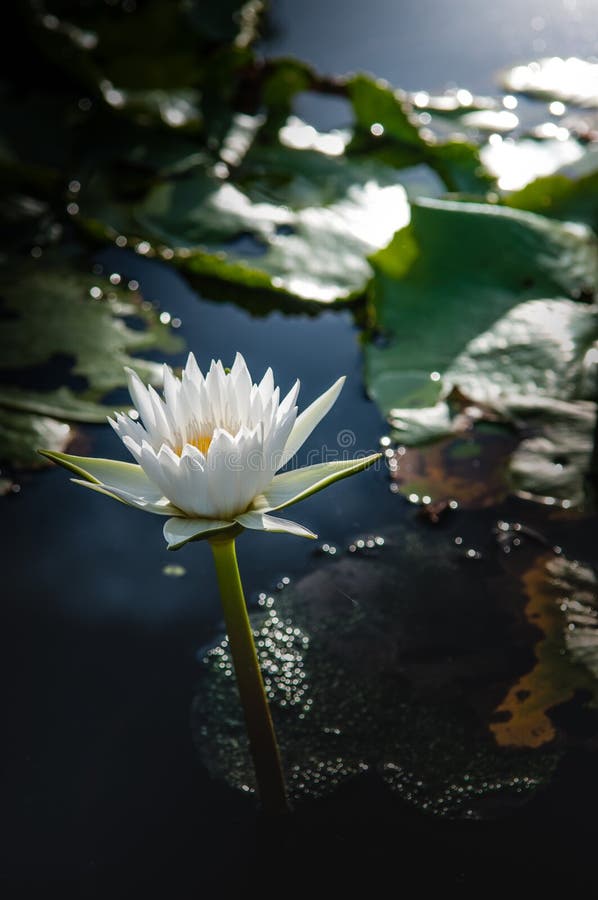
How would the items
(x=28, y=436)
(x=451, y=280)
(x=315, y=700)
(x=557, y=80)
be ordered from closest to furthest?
(x=315, y=700) → (x=28, y=436) → (x=451, y=280) → (x=557, y=80)

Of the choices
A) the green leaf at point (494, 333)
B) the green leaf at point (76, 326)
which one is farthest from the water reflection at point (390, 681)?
the green leaf at point (76, 326)

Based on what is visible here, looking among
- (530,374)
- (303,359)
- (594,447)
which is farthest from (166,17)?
(594,447)

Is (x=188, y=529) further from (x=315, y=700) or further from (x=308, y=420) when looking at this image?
(x=315, y=700)

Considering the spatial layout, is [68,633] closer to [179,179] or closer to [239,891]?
[239,891]

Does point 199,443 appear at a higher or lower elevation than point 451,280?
lower

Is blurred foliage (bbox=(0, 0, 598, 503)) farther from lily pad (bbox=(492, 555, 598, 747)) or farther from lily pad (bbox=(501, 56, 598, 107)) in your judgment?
lily pad (bbox=(492, 555, 598, 747))

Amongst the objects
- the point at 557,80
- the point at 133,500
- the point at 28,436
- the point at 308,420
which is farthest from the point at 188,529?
the point at 557,80

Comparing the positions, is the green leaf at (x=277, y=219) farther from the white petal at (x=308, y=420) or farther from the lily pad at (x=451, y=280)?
the white petal at (x=308, y=420)
